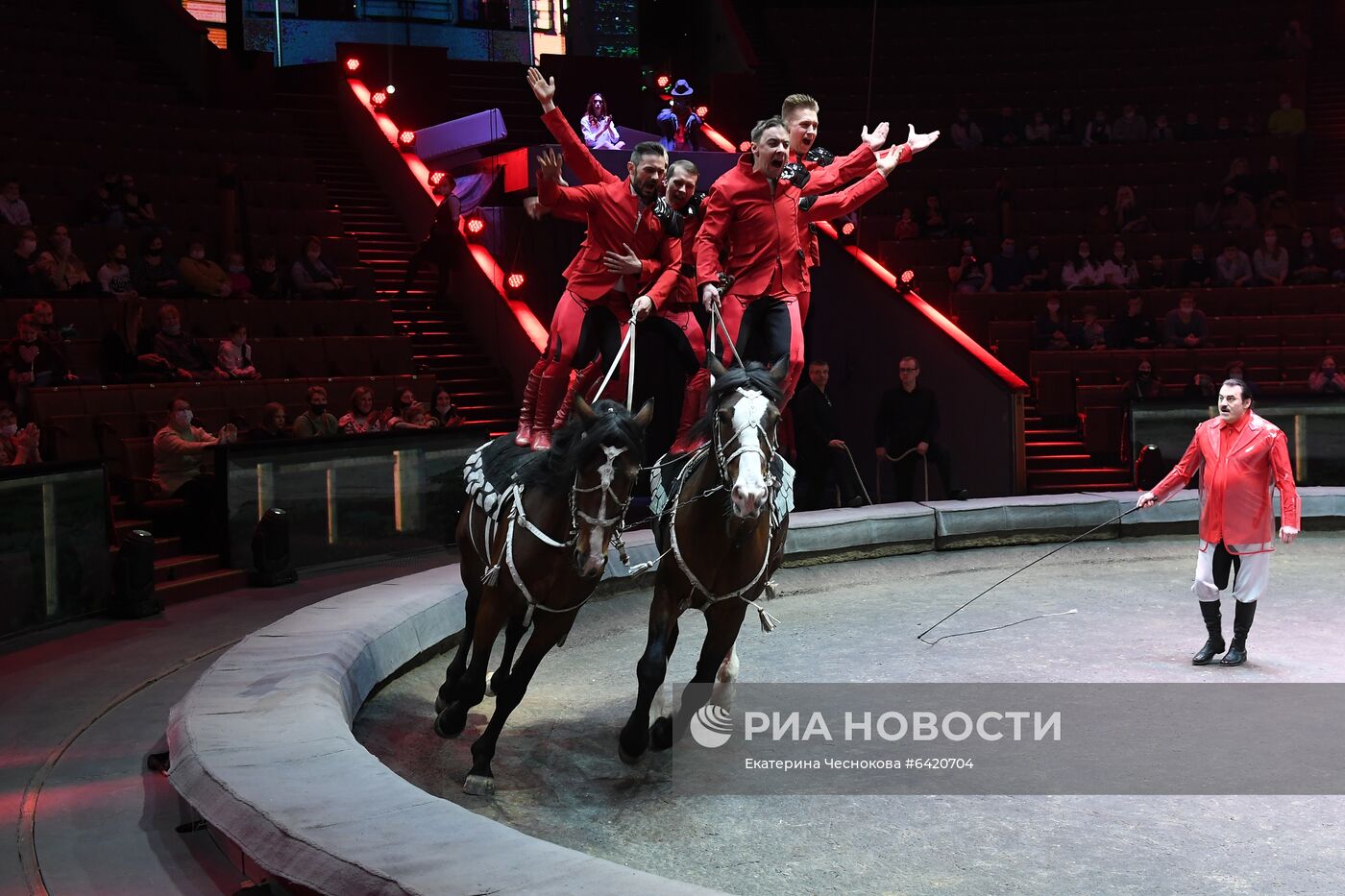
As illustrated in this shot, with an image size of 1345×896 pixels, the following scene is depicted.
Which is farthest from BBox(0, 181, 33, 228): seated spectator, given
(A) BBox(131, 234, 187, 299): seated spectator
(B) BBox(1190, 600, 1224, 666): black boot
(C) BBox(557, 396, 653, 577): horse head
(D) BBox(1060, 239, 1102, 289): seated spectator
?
(D) BBox(1060, 239, 1102, 289): seated spectator

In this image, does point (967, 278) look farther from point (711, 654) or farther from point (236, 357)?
point (711, 654)

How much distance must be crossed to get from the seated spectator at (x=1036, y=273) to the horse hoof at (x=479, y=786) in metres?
11.6

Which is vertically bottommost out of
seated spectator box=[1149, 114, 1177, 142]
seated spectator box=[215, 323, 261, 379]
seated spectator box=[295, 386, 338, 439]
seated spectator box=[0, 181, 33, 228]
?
seated spectator box=[295, 386, 338, 439]

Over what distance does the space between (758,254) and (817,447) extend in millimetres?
4381

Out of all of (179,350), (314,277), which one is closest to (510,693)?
(179,350)

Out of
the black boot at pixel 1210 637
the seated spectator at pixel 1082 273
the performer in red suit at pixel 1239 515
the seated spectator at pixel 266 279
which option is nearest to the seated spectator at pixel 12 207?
the seated spectator at pixel 266 279

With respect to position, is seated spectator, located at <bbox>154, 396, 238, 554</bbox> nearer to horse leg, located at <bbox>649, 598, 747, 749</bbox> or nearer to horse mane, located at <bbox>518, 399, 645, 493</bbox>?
horse mane, located at <bbox>518, 399, 645, 493</bbox>

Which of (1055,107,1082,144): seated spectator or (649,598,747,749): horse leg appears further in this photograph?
(1055,107,1082,144): seated spectator

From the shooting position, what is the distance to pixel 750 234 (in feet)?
21.0

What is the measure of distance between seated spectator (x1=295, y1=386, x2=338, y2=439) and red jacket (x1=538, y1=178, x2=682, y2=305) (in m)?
3.96

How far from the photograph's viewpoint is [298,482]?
359 inches

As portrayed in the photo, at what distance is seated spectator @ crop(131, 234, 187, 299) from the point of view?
11.5 metres

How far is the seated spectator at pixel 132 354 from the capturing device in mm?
10125

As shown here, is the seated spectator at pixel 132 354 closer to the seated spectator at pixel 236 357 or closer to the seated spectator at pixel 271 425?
the seated spectator at pixel 236 357
